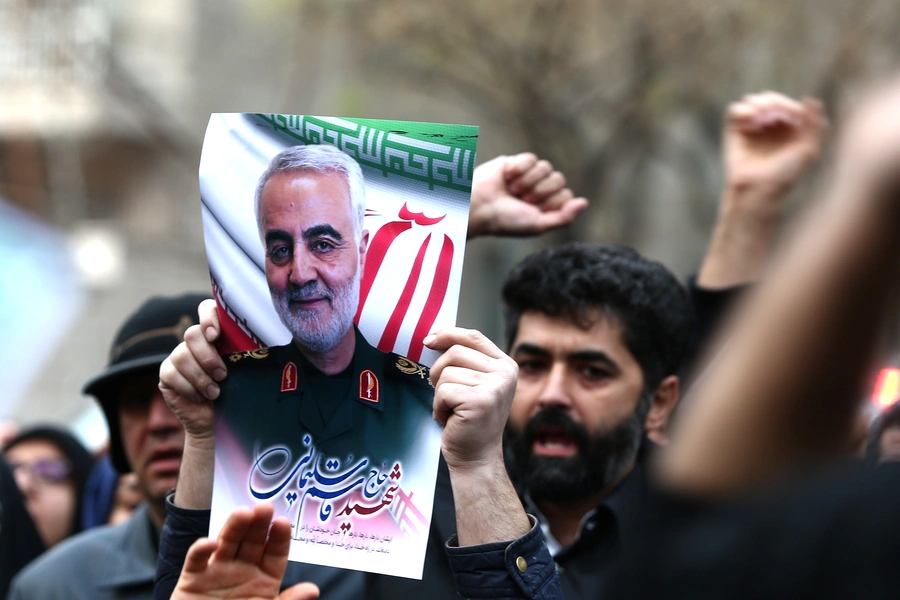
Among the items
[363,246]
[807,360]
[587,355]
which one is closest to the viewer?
[807,360]

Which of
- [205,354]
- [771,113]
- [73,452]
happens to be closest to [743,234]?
[771,113]

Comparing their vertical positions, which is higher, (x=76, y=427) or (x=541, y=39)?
(x=541, y=39)

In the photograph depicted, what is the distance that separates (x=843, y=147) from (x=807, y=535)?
30 centimetres

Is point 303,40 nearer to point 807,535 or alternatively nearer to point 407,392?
point 407,392

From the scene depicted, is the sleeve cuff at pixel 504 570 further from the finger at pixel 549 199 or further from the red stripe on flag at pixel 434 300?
the finger at pixel 549 199

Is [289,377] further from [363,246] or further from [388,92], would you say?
[388,92]

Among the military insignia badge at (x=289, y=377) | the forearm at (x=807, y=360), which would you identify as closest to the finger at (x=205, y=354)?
the military insignia badge at (x=289, y=377)

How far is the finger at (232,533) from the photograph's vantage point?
5.87 feet

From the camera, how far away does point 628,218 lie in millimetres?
12172

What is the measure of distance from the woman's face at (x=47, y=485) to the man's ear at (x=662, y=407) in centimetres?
220

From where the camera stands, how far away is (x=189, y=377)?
6.47 ft

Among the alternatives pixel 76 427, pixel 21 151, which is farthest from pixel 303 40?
pixel 76 427

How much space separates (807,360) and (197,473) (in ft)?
4.68

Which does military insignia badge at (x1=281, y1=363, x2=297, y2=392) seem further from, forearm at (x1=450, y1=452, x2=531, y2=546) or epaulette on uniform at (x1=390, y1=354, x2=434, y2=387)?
forearm at (x1=450, y1=452, x2=531, y2=546)
